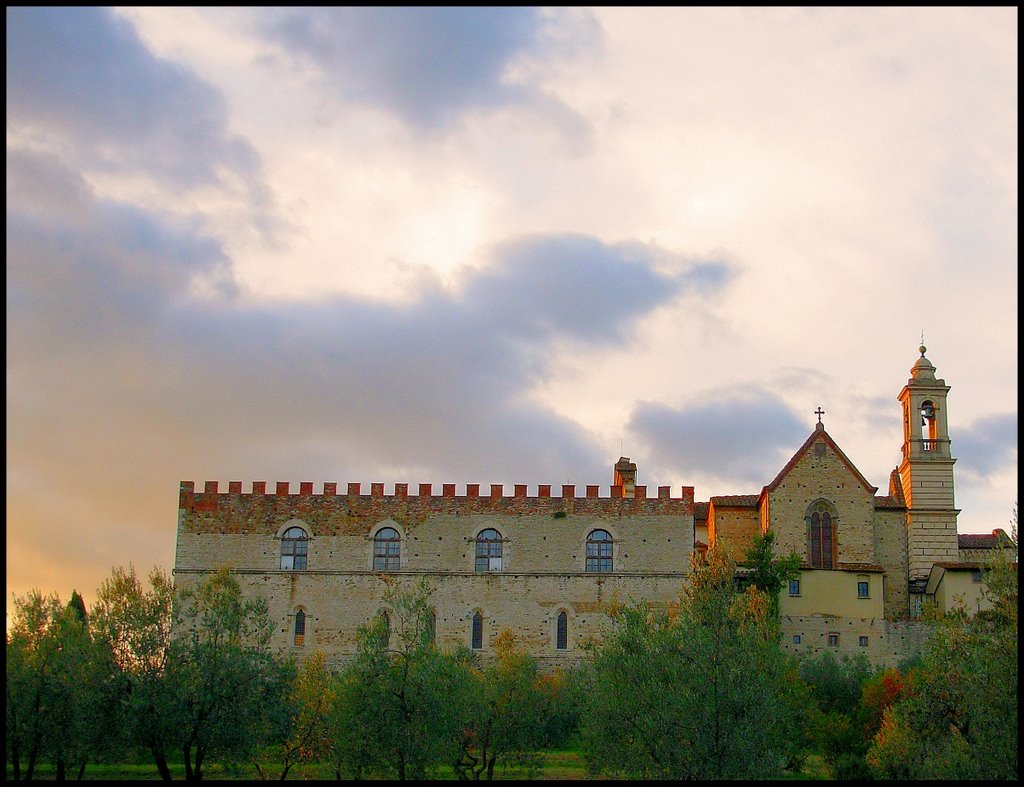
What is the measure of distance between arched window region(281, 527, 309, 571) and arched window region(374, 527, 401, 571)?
116 inches

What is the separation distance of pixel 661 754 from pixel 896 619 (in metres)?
26.7

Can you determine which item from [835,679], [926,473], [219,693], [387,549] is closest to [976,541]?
[926,473]

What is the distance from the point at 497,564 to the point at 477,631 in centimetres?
289

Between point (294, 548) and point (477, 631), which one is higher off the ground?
point (294, 548)

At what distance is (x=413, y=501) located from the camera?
169ft

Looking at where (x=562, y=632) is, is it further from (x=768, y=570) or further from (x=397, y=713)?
(x=397, y=713)

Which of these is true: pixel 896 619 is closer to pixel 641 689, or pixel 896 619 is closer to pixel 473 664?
pixel 473 664

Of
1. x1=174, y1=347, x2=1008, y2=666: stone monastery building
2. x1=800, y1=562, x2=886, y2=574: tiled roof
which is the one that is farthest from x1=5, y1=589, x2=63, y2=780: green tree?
x1=800, y1=562, x2=886, y2=574: tiled roof

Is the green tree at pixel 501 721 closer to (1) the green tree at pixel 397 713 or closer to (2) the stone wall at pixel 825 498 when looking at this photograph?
(1) the green tree at pixel 397 713

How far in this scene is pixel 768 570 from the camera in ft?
165

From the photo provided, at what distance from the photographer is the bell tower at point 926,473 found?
54812 mm

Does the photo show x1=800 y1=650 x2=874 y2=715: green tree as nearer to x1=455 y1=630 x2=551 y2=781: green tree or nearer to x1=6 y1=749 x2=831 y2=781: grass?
x1=6 y1=749 x2=831 y2=781: grass

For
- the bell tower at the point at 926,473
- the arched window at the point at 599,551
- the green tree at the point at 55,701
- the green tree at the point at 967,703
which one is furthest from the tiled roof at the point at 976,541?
the green tree at the point at 55,701

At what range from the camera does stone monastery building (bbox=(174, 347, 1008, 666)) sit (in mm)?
49750
